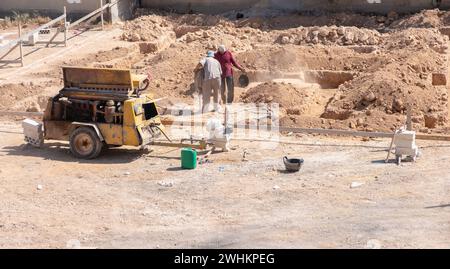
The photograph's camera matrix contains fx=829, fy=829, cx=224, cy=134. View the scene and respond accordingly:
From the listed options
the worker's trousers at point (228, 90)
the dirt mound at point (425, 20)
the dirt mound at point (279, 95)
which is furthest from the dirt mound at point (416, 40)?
the worker's trousers at point (228, 90)

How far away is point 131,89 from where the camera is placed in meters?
13.7

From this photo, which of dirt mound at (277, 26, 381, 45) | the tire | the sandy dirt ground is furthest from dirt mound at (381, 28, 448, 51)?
the tire

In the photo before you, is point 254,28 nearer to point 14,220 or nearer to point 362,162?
point 362,162

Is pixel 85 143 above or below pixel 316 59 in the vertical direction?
below

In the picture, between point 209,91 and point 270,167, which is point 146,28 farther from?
point 270,167

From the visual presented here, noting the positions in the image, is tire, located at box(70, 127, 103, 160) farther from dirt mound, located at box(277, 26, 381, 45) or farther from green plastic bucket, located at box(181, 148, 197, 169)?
dirt mound, located at box(277, 26, 381, 45)

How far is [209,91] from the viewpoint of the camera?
1711 cm

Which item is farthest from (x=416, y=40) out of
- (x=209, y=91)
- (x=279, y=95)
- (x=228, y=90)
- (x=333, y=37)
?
(x=209, y=91)

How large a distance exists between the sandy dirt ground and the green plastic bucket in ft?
0.39

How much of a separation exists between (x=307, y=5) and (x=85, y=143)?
1446 centimetres

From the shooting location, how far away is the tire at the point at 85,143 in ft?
45.2

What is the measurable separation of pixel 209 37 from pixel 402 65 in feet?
20.4

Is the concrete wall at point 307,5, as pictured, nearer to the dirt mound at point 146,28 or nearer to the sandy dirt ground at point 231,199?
the dirt mound at point 146,28

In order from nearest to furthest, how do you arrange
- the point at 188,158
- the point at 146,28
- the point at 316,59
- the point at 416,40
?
the point at 188,158, the point at 316,59, the point at 416,40, the point at 146,28
